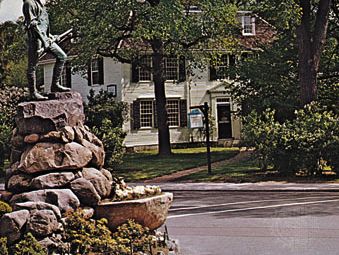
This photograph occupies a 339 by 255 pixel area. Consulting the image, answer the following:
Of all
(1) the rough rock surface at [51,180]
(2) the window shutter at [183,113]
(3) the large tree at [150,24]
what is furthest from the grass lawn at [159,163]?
(1) the rough rock surface at [51,180]

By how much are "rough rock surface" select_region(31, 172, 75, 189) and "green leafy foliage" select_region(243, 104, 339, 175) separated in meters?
15.0

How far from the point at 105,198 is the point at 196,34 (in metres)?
19.3

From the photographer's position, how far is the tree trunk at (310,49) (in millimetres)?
27438

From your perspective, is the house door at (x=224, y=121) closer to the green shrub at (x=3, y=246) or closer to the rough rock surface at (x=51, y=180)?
the rough rock surface at (x=51, y=180)

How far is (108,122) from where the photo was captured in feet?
90.7

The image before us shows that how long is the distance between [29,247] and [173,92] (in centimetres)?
3305

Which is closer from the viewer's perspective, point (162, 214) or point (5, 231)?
point (5, 231)

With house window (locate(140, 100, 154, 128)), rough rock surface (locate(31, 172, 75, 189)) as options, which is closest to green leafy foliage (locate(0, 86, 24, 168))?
house window (locate(140, 100, 154, 128))

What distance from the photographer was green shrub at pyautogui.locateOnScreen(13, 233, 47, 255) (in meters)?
8.33

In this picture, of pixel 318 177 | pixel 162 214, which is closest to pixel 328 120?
pixel 318 177

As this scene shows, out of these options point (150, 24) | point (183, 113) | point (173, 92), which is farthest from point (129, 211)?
point (183, 113)

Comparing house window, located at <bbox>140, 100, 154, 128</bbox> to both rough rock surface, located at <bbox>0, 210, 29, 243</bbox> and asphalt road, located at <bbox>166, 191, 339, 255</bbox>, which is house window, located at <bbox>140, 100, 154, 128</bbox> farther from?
rough rock surface, located at <bbox>0, 210, 29, 243</bbox>

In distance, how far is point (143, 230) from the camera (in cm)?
959

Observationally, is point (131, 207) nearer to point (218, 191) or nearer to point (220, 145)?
point (218, 191)
